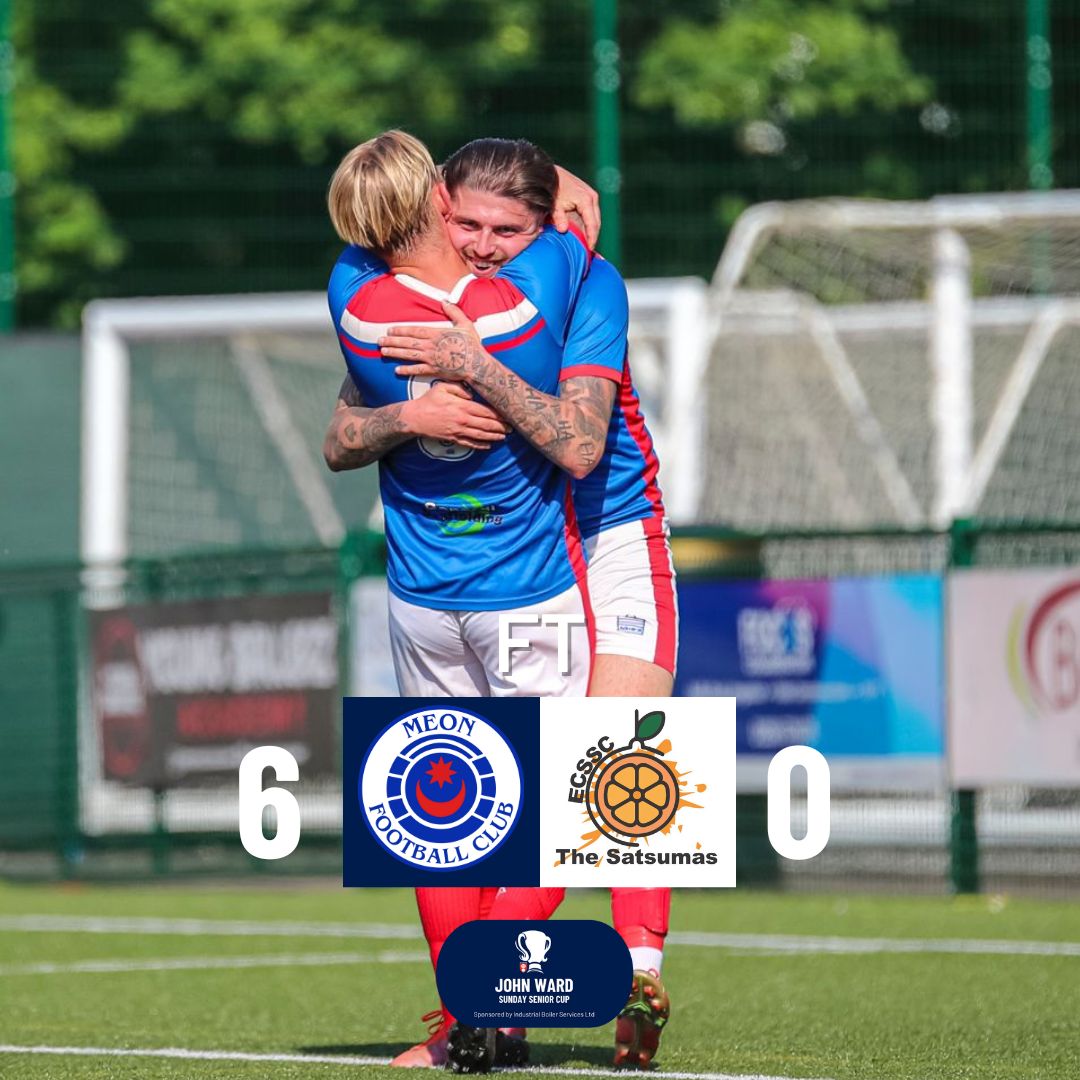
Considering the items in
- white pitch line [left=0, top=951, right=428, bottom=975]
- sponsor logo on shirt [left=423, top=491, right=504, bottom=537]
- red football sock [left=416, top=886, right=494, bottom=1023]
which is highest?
sponsor logo on shirt [left=423, top=491, right=504, bottom=537]

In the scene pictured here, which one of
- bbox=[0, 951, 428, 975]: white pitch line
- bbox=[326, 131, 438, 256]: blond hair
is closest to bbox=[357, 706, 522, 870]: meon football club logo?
bbox=[326, 131, 438, 256]: blond hair

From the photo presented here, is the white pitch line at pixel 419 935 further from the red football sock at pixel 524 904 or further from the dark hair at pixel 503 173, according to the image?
the dark hair at pixel 503 173

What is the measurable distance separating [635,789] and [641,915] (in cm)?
49

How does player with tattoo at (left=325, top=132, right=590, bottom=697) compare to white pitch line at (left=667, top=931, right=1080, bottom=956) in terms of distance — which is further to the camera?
white pitch line at (left=667, top=931, right=1080, bottom=956)

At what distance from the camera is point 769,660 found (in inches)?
466

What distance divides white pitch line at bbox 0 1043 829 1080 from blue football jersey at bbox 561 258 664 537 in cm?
114

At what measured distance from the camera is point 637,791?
4805 millimetres

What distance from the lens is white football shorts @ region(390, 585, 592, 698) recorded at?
5.13 meters

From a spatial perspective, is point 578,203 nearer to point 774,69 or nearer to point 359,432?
point 359,432

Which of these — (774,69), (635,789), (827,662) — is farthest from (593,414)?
(774,69)

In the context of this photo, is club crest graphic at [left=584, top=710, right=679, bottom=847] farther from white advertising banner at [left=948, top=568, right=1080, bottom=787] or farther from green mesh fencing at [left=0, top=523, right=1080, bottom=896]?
green mesh fencing at [left=0, top=523, right=1080, bottom=896]

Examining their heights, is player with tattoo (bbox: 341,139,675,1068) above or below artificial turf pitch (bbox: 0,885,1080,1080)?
above

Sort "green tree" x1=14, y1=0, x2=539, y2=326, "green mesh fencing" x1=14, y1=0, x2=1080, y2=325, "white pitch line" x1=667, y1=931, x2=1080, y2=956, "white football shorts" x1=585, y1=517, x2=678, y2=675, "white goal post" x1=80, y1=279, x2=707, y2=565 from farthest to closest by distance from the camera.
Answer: "green tree" x1=14, y1=0, x2=539, y2=326, "green mesh fencing" x1=14, y1=0, x2=1080, y2=325, "white goal post" x1=80, y1=279, x2=707, y2=565, "white pitch line" x1=667, y1=931, x2=1080, y2=956, "white football shorts" x1=585, y1=517, x2=678, y2=675


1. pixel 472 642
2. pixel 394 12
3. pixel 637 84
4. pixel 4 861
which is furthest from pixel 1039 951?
pixel 394 12
